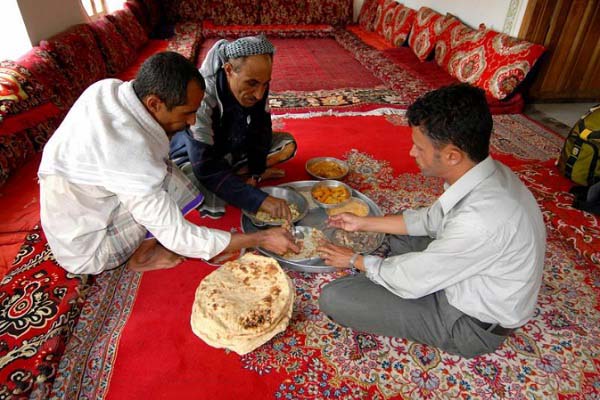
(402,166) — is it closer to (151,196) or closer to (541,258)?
(541,258)

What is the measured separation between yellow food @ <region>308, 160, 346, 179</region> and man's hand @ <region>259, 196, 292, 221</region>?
0.68 meters

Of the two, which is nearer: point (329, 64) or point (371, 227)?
point (371, 227)

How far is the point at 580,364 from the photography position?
157 cm

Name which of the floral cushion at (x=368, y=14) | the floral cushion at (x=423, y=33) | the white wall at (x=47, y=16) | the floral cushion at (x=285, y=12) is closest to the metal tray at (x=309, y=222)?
the white wall at (x=47, y=16)

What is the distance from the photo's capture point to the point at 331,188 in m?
2.39

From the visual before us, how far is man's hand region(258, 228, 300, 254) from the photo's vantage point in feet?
5.72

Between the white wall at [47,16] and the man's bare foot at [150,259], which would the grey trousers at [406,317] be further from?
the white wall at [47,16]

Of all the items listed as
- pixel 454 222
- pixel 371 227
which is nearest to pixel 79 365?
pixel 371 227

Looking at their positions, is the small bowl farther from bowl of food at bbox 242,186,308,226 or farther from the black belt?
the black belt

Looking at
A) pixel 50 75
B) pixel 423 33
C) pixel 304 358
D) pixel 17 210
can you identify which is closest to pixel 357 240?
pixel 304 358

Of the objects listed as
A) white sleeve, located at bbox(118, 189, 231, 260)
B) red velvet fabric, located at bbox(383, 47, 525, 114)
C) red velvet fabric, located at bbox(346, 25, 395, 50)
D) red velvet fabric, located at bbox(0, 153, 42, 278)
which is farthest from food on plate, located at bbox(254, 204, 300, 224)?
red velvet fabric, located at bbox(346, 25, 395, 50)

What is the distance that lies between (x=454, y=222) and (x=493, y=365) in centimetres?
73

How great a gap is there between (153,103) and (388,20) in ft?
18.6

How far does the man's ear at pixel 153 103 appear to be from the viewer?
1443mm
